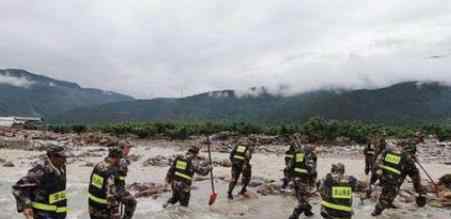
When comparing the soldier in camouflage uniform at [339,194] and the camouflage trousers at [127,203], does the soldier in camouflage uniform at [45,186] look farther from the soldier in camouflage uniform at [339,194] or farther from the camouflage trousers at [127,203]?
the soldier in camouflage uniform at [339,194]

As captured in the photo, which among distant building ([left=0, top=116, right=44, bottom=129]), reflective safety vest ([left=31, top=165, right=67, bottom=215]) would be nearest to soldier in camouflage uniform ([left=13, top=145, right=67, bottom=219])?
reflective safety vest ([left=31, top=165, right=67, bottom=215])

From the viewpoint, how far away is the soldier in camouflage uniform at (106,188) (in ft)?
24.6

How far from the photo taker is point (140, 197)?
13812 mm

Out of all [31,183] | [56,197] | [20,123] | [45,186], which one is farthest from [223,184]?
[20,123]

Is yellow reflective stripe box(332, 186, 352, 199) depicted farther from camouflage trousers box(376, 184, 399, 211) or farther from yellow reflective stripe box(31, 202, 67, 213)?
yellow reflective stripe box(31, 202, 67, 213)

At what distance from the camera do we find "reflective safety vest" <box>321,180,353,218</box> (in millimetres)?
8141

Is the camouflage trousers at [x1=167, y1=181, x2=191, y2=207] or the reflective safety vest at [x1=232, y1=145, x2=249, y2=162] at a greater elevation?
the reflective safety vest at [x1=232, y1=145, x2=249, y2=162]

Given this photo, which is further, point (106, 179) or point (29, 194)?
point (106, 179)

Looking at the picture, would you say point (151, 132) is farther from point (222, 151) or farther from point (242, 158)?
point (242, 158)

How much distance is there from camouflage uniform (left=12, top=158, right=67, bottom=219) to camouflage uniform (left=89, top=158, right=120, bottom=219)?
33.7 inches

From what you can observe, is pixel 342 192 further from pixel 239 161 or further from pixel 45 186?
pixel 239 161

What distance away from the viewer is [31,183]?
657 centimetres

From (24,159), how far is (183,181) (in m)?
17.0

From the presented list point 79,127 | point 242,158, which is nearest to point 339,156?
point 242,158
